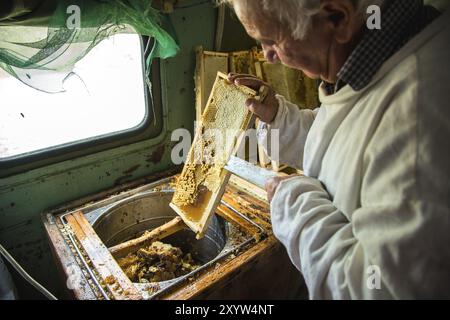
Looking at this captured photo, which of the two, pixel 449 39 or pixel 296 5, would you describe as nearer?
pixel 449 39

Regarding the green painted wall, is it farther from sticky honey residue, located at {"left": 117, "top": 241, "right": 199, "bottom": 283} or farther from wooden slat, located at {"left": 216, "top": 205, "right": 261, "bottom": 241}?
wooden slat, located at {"left": 216, "top": 205, "right": 261, "bottom": 241}

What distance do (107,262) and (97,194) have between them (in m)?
0.78

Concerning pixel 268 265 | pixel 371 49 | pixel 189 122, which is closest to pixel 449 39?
pixel 371 49

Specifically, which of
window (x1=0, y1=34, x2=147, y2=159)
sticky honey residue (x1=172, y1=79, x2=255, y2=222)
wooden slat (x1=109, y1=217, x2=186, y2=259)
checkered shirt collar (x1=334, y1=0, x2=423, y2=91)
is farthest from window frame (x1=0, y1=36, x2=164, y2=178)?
checkered shirt collar (x1=334, y1=0, x2=423, y2=91)

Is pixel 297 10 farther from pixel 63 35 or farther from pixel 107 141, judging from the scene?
pixel 107 141

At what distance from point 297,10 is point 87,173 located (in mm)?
1872

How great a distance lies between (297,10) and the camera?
1.00m

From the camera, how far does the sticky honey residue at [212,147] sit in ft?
5.93

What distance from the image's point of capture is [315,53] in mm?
1104

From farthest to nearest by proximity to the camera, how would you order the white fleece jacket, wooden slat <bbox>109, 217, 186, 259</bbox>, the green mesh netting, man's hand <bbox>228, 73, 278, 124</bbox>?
wooden slat <bbox>109, 217, 186, 259</bbox>
man's hand <bbox>228, 73, 278, 124</bbox>
the green mesh netting
the white fleece jacket

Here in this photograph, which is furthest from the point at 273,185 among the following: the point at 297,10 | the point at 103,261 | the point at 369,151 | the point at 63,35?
the point at 63,35

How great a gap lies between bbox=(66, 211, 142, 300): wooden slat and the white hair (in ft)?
4.57

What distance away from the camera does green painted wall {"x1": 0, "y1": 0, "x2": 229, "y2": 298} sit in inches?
79.0

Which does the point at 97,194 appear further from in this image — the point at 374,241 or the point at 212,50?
the point at 374,241
